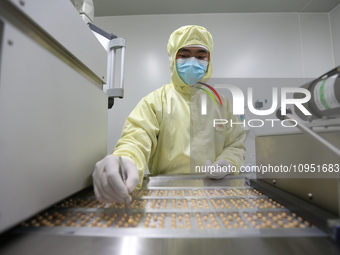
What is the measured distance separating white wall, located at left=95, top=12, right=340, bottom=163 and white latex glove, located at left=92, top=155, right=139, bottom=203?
1517 mm

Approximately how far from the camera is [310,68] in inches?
78.8

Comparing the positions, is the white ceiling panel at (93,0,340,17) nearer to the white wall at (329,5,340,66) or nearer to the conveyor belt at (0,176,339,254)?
the white wall at (329,5,340,66)

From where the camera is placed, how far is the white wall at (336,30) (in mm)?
1868

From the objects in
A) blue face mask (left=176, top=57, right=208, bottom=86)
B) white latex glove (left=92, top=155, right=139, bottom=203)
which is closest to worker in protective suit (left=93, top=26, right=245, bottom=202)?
blue face mask (left=176, top=57, right=208, bottom=86)

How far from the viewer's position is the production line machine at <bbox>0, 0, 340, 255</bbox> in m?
0.33

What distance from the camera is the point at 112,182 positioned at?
0.52 meters

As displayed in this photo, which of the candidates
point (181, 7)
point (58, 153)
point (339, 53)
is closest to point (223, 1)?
point (181, 7)

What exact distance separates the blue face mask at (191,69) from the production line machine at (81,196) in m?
0.73

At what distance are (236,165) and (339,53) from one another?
6.18ft

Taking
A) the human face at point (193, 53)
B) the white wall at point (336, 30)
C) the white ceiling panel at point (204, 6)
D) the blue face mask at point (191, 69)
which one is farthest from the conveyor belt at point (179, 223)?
the white wall at point (336, 30)

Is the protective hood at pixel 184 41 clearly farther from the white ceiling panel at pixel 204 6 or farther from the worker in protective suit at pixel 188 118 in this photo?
the white ceiling panel at pixel 204 6

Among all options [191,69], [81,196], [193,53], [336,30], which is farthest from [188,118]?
[336,30]

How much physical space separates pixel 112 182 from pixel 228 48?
2.05m

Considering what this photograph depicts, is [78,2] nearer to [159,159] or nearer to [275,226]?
[159,159]
